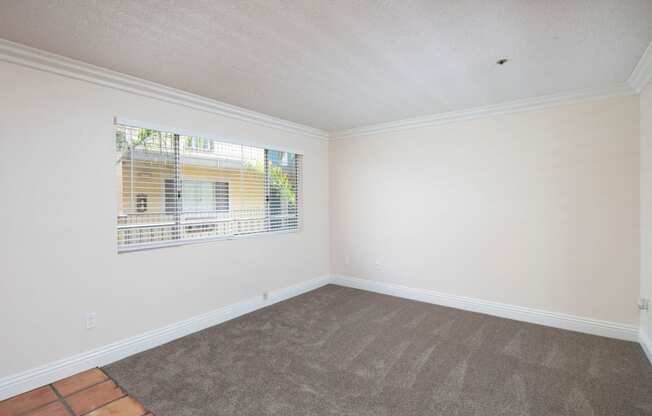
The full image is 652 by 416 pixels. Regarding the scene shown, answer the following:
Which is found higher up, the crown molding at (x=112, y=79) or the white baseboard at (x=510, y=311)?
the crown molding at (x=112, y=79)

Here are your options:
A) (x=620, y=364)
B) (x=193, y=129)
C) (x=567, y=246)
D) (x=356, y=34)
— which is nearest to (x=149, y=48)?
(x=193, y=129)

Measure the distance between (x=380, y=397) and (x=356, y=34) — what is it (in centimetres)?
246

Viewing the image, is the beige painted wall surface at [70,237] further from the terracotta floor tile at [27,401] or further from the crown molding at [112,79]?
the terracotta floor tile at [27,401]

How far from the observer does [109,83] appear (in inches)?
110

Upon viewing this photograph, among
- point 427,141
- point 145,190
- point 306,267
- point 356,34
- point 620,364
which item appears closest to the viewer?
point 356,34

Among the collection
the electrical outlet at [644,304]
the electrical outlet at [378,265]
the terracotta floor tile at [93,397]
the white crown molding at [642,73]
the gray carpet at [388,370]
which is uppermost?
the white crown molding at [642,73]

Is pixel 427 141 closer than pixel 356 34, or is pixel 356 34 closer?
pixel 356 34

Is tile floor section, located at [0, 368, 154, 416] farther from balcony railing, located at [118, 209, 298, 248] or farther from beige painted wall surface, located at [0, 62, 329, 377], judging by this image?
balcony railing, located at [118, 209, 298, 248]

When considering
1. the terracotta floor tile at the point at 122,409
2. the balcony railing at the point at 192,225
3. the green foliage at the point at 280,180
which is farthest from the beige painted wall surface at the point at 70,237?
the green foliage at the point at 280,180

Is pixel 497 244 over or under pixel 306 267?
over

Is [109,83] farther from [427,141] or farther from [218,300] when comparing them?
[427,141]

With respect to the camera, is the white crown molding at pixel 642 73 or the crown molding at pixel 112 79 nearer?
the crown molding at pixel 112 79

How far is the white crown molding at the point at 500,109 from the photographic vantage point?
10.4ft

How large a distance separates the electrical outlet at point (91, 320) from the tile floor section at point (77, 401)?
379mm
